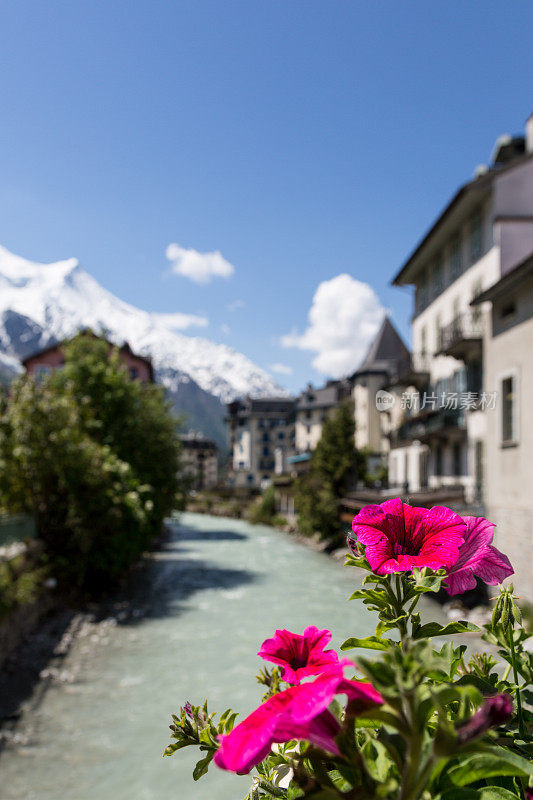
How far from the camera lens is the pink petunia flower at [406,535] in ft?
2.85

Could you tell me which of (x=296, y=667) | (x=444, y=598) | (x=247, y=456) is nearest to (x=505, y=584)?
(x=296, y=667)

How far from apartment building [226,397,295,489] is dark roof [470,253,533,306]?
2901 inches

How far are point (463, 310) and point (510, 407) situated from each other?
28.4 ft

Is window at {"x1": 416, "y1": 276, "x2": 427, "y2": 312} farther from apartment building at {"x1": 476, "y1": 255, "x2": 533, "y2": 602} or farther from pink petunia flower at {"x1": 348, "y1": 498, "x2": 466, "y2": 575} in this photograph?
pink petunia flower at {"x1": 348, "y1": 498, "x2": 466, "y2": 575}

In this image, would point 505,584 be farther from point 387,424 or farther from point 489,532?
point 387,424

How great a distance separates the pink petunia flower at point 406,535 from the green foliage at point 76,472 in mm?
18045

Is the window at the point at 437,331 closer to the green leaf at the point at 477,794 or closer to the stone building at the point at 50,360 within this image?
the stone building at the point at 50,360

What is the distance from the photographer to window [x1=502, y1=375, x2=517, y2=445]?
14.9 m

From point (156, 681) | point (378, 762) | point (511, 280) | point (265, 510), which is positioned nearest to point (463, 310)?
point (511, 280)

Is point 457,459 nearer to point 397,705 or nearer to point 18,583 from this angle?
point 18,583

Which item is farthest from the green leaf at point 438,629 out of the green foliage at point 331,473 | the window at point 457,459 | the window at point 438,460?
the green foliage at point 331,473

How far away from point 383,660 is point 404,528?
33cm

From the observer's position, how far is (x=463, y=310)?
903 inches

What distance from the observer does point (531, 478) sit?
47.0 ft
